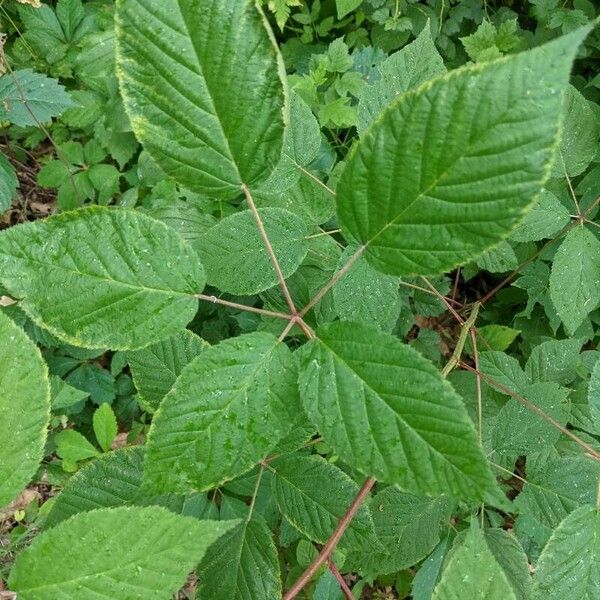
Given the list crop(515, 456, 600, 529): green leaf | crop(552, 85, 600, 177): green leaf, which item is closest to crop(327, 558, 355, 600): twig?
Result: crop(515, 456, 600, 529): green leaf

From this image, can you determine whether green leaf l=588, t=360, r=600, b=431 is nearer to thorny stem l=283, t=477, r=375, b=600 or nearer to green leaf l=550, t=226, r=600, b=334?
green leaf l=550, t=226, r=600, b=334

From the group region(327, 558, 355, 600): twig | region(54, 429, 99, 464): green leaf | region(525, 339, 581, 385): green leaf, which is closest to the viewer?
region(327, 558, 355, 600): twig

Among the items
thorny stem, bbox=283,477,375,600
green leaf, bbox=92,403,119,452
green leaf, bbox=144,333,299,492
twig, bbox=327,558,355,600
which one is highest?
green leaf, bbox=144,333,299,492

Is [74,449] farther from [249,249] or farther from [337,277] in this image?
[337,277]

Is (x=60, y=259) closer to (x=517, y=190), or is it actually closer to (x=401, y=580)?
(x=517, y=190)

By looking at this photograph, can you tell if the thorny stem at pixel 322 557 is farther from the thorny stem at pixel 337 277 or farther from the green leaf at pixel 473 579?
the thorny stem at pixel 337 277

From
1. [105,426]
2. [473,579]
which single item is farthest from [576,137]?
[105,426]

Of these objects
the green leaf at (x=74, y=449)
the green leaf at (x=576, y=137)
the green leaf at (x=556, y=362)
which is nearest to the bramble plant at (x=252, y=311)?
the green leaf at (x=556, y=362)
